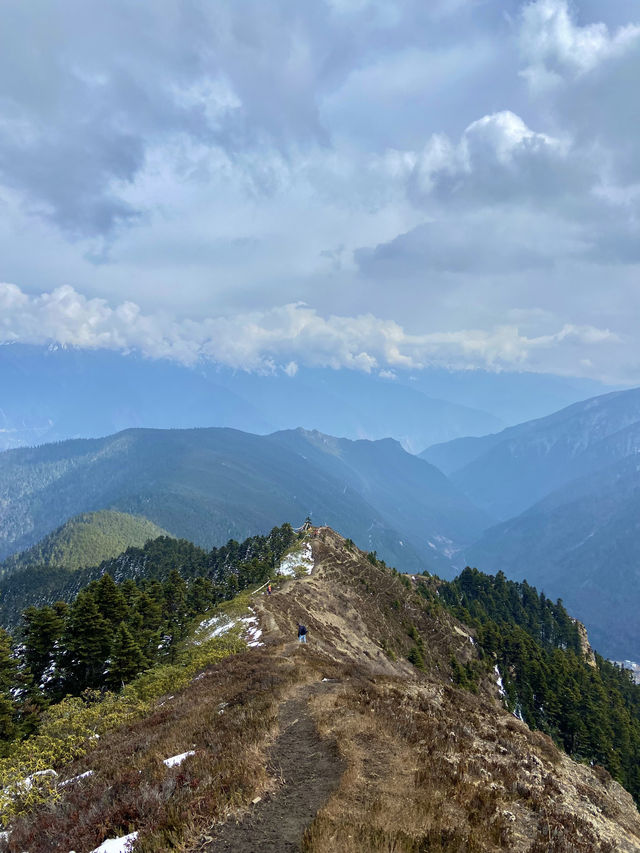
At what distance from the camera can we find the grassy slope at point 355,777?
34.2 ft

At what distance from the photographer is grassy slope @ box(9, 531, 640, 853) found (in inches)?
411

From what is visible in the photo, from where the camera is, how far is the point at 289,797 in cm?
1187

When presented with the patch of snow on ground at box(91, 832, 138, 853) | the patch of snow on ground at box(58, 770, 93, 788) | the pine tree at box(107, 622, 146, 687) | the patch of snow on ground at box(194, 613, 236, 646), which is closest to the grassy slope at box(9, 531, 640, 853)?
the patch of snow on ground at box(91, 832, 138, 853)

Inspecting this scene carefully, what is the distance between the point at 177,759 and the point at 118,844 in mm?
5133

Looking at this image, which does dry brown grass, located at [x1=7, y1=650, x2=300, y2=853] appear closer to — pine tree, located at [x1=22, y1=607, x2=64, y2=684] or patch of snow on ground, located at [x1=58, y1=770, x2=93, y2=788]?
patch of snow on ground, located at [x1=58, y1=770, x2=93, y2=788]

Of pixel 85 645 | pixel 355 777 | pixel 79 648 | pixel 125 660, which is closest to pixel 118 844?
pixel 355 777

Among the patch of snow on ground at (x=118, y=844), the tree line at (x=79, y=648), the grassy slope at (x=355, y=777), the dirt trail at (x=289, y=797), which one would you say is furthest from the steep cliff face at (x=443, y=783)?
the tree line at (x=79, y=648)

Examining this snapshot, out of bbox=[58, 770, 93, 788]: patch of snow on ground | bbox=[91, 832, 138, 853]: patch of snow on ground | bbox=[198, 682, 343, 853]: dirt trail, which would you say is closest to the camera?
bbox=[198, 682, 343, 853]: dirt trail

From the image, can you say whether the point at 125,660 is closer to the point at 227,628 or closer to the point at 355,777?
the point at 227,628

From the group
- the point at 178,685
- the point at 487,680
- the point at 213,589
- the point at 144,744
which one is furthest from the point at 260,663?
the point at 487,680

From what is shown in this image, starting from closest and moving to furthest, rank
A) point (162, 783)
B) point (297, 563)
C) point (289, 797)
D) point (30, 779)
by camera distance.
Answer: point (289, 797), point (162, 783), point (30, 779), point (297, 563)

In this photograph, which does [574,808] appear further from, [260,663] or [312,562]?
[312,562]

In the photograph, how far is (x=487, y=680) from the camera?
7862 centimetres

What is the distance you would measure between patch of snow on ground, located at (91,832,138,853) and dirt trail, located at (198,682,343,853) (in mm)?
1979
